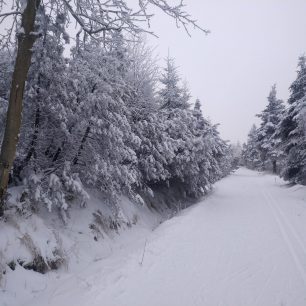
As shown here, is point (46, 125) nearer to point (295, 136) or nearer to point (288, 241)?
point (288, 241)

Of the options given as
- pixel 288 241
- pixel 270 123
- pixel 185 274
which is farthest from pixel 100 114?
pixel 270 123

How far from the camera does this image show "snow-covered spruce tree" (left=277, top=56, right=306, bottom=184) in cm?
2275

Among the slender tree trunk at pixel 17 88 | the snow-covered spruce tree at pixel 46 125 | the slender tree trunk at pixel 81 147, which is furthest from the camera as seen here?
the slender tree trunk at pixel 81 147

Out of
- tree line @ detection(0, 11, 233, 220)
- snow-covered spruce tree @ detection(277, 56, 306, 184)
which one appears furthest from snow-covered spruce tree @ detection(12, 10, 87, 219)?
snow-covered spruce tree @ detection(277, 56, 306, 184)

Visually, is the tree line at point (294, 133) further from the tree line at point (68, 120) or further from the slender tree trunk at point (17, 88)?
the slender tree trunk at point (17, 88)

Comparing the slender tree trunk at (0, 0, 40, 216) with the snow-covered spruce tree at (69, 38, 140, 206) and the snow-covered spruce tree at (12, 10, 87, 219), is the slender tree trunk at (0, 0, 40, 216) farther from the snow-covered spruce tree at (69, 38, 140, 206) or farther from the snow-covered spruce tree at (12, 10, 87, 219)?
the snow-covered spruce tree at (69, 38, 140, 206)

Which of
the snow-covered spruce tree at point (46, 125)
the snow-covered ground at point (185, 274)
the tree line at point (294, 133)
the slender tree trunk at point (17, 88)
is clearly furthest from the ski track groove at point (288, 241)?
the tree line at point (294, 133)

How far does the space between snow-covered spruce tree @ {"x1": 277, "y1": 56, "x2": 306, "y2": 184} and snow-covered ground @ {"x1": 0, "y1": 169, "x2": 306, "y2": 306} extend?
528 inches

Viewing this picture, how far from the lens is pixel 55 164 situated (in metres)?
9.30

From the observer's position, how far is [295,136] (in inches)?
939

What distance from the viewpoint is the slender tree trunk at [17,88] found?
613cm

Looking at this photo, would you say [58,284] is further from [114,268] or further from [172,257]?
[172,257]

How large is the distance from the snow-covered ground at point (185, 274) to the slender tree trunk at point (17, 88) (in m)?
2.25

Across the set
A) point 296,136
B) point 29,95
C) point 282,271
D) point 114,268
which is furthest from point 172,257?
point 296,136
